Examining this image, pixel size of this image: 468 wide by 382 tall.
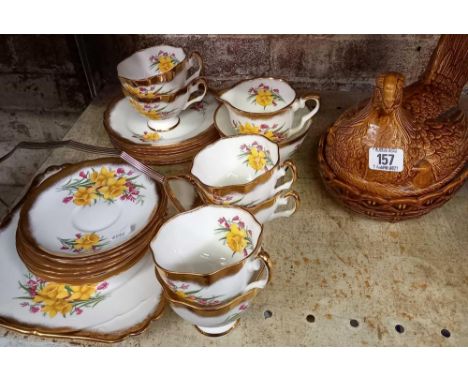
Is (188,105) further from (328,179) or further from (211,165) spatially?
(328,179)

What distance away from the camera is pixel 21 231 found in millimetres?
665

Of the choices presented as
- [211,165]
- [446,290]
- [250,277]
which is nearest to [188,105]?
[211,165]

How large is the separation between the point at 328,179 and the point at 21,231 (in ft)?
1.63

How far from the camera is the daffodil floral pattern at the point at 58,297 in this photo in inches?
24.6

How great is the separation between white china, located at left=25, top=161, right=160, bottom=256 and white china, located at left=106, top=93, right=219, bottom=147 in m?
0.13

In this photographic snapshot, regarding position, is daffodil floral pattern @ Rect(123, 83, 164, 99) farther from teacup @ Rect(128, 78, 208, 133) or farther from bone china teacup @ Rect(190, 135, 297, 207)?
bone china teacup @ Rect(190, 135, 297, 207)

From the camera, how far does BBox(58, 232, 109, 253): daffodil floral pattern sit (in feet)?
2.22

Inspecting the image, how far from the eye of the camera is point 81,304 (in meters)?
0.63

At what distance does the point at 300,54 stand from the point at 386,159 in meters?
0.53

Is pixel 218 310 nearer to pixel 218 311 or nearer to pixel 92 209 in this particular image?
pixel 218 311

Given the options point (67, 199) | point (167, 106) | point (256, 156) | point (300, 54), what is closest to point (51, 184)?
point (67, 199)

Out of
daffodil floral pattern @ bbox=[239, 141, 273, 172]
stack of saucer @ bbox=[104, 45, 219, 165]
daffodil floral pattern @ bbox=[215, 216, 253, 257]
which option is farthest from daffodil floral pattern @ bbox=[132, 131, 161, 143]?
daffodil floral pattern @ bbox=[215, 216, 253, 257]

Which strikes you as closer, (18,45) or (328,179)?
(328,179)

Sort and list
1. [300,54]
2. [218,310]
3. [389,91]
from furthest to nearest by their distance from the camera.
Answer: [300,54], [389,91], [218,310]
